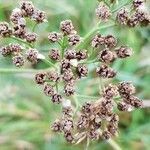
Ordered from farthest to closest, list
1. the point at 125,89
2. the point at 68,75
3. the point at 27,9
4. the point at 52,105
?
the point at 52,105 < the point at 27,9 < the point at 125,89 < the point at 68,75

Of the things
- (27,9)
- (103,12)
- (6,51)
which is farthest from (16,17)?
(103,12)

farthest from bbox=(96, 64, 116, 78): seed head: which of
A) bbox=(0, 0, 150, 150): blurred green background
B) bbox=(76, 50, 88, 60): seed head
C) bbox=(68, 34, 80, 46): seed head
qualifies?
bbox=(0, 0, 150, 150): blurred green background

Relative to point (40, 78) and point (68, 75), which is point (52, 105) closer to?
point (40, 78)

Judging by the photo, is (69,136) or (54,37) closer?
(69,136)

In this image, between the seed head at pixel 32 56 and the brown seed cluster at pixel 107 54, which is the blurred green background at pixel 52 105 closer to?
the brown seed cluster at pixel 107 54

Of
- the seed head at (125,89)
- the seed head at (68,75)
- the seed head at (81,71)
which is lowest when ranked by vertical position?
the seed head at (125,89)

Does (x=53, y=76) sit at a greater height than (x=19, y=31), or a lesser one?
lesser

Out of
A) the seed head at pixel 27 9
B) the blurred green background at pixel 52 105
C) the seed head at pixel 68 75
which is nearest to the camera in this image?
the seed head at pixel 68 75

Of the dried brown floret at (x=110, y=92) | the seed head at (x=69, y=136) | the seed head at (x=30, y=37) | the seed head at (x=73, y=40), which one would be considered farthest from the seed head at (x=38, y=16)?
the seed head at (x=69, y=136)
